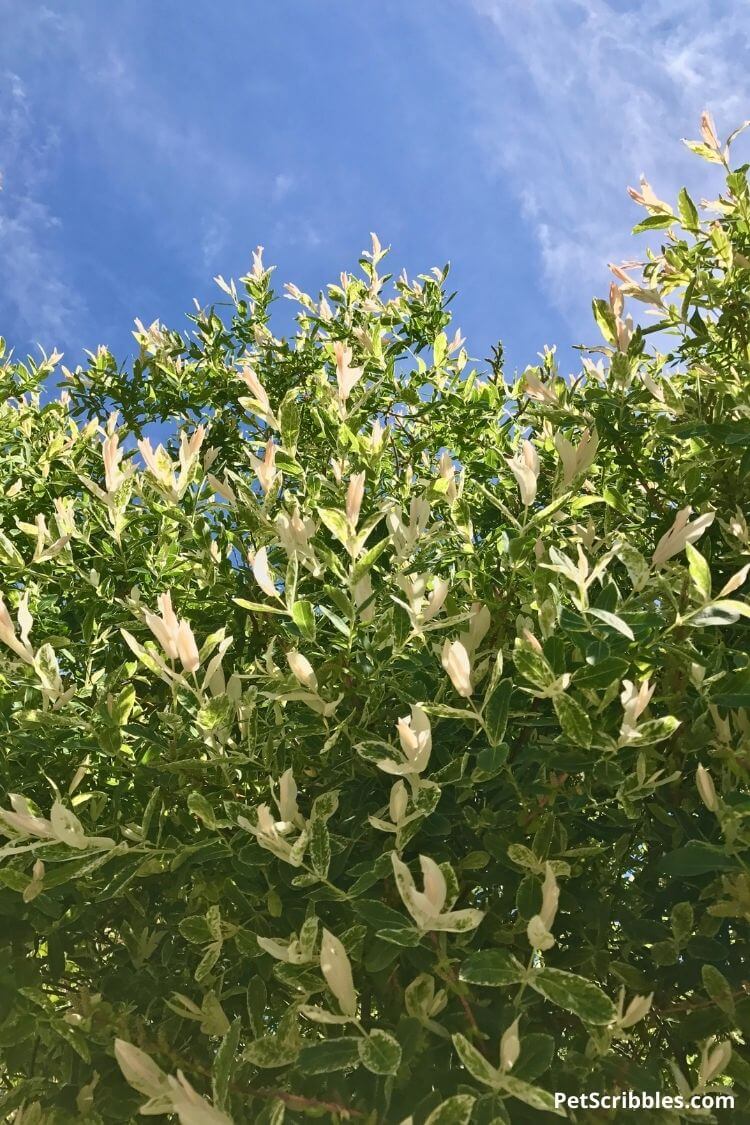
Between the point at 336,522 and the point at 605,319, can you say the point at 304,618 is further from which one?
the point at 605,319

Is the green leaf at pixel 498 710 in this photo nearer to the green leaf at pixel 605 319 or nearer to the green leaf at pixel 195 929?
the green leaf at pixel 195 929

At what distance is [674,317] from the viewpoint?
9.05ft

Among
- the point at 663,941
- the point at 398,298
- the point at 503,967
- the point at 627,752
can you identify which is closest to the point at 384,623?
the point at 627,752

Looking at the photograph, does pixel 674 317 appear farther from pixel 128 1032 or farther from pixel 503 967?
pixel 128 1032

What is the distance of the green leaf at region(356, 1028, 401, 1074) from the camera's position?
1.42m

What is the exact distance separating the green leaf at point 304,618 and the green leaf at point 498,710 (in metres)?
0.42

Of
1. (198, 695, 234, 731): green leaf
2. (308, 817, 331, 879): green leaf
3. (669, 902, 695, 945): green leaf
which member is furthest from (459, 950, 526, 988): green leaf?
(198, 695, 234, 731): green leaf

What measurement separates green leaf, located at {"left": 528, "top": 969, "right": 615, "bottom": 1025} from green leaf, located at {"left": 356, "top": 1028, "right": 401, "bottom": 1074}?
0.90ft

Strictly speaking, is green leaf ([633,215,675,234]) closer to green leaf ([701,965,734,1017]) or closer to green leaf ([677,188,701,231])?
green leaf ([677,188,701,231])

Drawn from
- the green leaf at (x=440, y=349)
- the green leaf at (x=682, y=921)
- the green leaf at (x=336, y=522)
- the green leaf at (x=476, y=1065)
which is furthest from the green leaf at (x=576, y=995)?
the green leaf at (x=440, y=349)

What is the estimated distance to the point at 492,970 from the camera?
4.83 feet

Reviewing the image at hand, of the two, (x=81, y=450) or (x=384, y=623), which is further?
(x=81, y=450)

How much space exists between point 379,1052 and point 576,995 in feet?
1.20

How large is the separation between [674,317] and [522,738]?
160 centimetres
